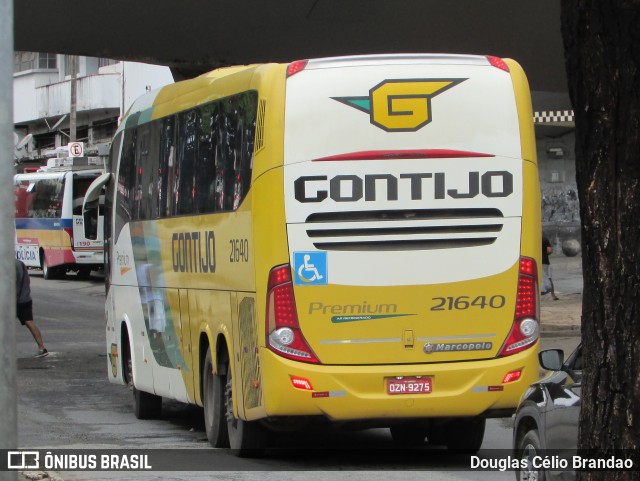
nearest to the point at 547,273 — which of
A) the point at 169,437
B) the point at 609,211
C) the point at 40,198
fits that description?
the point at 169,437

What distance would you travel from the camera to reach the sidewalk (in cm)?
2259

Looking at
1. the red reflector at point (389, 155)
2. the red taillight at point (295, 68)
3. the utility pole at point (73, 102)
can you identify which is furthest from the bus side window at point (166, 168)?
the utility pole at point (73, 102)

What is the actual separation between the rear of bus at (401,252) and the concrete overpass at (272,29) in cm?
965

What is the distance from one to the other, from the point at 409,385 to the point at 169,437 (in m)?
3.55

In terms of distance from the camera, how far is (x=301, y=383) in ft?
32.9

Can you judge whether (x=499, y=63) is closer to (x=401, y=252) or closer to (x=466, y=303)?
(x=401, y=252)

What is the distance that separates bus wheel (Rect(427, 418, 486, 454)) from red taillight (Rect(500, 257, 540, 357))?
1.13 m

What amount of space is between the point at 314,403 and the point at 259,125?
2279mm

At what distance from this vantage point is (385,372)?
1014 centimetres

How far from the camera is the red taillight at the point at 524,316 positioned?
409 inches

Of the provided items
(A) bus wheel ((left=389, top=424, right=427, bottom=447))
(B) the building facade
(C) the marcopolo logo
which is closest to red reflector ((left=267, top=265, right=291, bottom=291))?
(C) the marcopolo logo

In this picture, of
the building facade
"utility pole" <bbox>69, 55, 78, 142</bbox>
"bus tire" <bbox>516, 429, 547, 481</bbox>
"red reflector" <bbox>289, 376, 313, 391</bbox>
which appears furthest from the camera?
"utility pole" <bbox>69, 55, 78, 142</bbox>

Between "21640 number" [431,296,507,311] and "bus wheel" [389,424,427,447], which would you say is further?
"bus wheel" [389,424,427,447]

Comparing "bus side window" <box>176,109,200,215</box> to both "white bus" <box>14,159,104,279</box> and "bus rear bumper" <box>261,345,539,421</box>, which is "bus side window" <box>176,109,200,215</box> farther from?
"white bus" <box>14,159,104,279</box>
